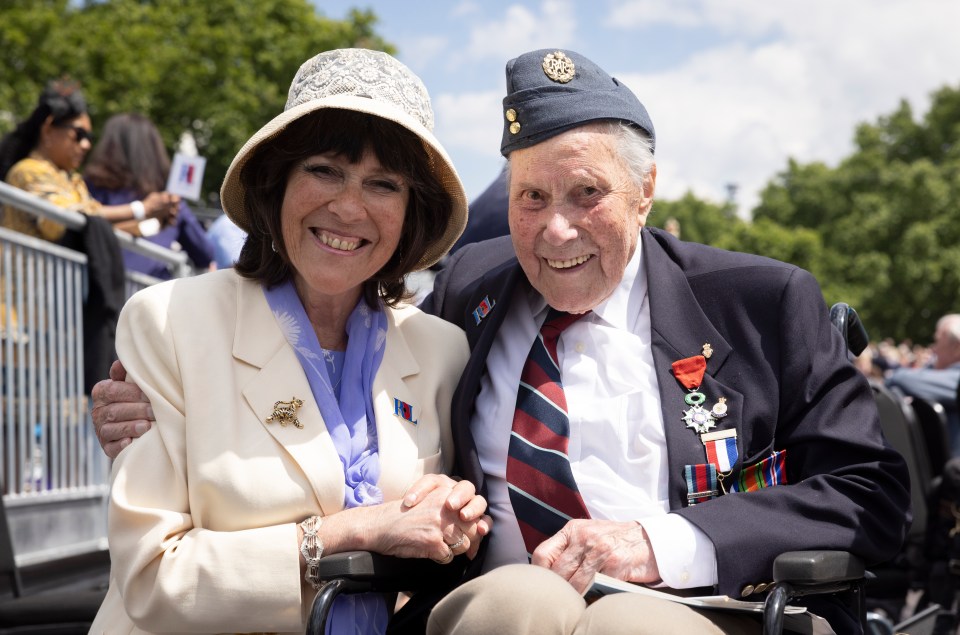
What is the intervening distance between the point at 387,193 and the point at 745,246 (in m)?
43.6

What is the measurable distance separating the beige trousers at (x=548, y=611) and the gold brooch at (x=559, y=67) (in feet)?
4.46

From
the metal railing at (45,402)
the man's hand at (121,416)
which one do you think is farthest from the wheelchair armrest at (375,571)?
the metal railing at (45,402)

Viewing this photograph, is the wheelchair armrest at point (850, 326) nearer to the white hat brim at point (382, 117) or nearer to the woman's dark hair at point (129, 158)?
the white hat brim at point (382, 117)

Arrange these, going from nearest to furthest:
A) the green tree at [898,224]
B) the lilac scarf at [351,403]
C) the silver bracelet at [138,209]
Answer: the lilac scarf at [351,403] < the silver bracelet at [138,209] < the green tree at [898,224]

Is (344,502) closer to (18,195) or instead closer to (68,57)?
(18,195)

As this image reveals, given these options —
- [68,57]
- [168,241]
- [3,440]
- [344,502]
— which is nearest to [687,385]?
[344,502]

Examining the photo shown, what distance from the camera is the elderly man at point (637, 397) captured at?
8.07 feet

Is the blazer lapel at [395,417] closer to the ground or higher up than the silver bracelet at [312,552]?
higher up

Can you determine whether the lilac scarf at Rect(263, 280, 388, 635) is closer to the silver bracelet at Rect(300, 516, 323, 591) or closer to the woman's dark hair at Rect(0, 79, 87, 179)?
the silver bracelet at Rect(300, 516, 323, 591)

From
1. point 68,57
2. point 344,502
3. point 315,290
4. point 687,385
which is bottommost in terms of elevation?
point 344,502

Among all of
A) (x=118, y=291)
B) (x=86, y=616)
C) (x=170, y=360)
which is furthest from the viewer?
(x=118, y=291)

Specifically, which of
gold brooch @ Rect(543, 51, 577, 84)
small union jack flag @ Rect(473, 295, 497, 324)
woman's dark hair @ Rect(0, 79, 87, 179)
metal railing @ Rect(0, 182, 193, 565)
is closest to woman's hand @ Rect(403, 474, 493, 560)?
small union jack flag @ Rect(473, 295, 497, 324)

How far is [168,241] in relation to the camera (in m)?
6.37

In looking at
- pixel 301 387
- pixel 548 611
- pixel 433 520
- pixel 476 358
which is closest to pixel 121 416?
pixel 301 387
